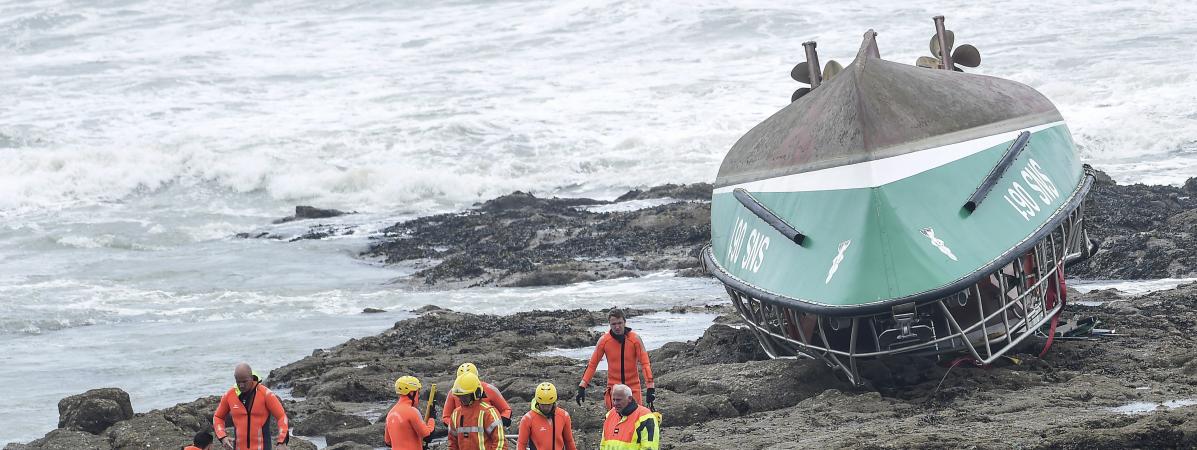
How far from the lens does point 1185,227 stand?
21.7 metres

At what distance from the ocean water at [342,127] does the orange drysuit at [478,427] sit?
7451 mm

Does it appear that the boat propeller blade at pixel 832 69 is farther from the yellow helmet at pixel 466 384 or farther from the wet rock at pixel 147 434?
the wet rock at pixel 147 434

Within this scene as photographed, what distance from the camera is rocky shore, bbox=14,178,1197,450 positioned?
1016 cm

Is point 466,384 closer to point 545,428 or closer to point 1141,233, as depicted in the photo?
point 545,428

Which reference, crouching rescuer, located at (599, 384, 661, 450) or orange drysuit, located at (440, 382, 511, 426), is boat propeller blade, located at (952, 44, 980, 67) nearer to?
orange drysuit, located at (440, 382, 511, 426)

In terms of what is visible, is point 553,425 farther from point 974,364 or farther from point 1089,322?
point 1089,322

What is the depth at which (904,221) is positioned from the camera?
38.1 ft

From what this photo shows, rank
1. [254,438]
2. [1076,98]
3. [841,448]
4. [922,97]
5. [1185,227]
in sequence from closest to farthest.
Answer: [841,448]
[254,438]
[922,97]
[1185,227]
[1076,98]

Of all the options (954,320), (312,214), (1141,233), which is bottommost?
(312,214)

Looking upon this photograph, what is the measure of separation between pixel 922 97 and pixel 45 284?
20.5 m

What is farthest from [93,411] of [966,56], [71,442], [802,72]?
[966,56]

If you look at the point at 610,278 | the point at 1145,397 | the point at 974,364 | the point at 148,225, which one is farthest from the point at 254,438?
the point at 148,225

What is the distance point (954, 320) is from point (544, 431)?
3972 mm

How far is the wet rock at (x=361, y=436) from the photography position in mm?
12211
